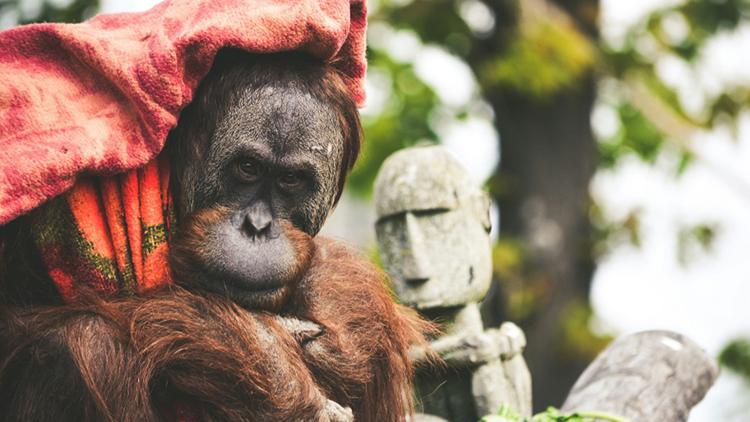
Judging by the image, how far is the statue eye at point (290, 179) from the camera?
2383 millimetres

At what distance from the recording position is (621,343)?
11.1 ft

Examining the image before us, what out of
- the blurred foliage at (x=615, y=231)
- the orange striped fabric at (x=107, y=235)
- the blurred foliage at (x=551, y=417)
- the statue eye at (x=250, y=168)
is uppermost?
the statue eye at (x=250, y=168)

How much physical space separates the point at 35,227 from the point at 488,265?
4.37 ft

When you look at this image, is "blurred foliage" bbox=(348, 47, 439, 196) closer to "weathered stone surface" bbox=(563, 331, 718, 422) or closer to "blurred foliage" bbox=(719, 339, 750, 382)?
"blurred foliage" bbox=(719, 339, 750, 382)

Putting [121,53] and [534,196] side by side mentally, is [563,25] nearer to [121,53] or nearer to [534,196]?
[534,196]

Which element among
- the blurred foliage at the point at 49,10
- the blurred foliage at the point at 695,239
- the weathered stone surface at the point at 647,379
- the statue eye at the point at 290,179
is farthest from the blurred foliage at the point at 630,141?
the statue eye at the point at 290,179

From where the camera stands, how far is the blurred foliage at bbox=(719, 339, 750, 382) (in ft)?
27.1

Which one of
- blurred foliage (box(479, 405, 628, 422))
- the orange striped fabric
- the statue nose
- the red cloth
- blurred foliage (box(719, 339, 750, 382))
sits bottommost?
blurred foliage (box(719, 339, 750, 382))

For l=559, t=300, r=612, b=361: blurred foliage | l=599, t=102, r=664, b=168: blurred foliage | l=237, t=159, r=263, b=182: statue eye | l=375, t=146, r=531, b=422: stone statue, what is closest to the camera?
l=237, t=159, r=263, b=182: statue eye

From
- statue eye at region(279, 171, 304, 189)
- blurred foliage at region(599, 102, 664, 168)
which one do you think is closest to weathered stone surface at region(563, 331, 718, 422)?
statue eye at region(279, 171, 304, 189)

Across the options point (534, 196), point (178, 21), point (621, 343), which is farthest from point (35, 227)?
point (534, 196)

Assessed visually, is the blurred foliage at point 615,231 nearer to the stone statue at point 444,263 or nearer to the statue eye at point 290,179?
the stone statue at point 444,263

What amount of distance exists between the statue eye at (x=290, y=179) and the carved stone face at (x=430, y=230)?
2.21 ft

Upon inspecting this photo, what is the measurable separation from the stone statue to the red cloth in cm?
72
